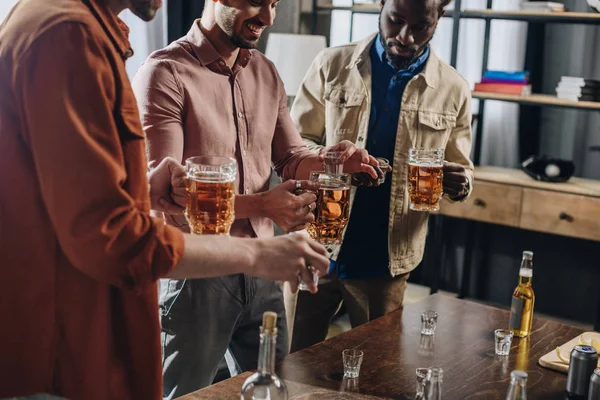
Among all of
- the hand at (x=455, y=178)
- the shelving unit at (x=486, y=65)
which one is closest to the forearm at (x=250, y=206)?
the hand at (x=455, y=178)

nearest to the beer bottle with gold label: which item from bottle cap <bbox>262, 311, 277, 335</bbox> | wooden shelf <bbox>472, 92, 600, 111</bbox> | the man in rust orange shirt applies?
the man in rust orange shirt

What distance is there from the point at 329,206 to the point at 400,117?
1.13m

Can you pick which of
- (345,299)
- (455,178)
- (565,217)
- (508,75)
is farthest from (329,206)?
(508,75)

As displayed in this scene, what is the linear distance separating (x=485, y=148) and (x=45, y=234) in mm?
4293

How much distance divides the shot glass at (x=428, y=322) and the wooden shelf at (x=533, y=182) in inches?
97.3

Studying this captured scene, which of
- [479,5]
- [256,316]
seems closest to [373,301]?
[256,316]

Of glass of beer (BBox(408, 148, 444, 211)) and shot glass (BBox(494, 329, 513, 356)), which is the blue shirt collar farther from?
shot glass (BBox(494, 329, 513, 356))

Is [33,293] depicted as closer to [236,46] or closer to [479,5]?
[236,46]

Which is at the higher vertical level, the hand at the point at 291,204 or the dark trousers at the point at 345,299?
the hand at the point at 291,204

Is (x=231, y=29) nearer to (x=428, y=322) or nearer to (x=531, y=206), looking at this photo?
(x=428, y=322)

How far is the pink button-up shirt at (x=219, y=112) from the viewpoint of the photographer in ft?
6.63

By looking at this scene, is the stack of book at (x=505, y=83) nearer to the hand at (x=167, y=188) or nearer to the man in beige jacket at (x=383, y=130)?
the man in beige jacket at (x=383, y=130)

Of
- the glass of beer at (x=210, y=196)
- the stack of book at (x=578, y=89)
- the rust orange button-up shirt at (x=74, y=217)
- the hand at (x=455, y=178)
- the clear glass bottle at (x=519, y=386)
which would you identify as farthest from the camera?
the stack of book at (x=578, y=89)

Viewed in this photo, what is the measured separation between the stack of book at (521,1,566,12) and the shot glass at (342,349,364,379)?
11.1 feet
